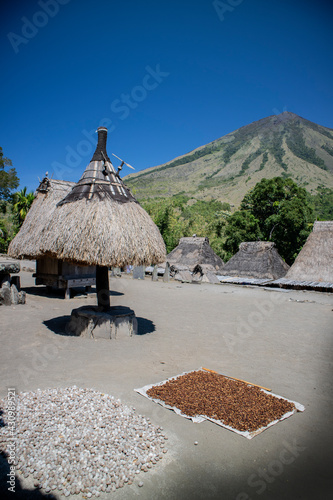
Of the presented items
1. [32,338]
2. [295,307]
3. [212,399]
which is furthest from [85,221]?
[295,307]

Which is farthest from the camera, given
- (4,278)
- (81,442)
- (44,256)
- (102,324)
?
(44,256)

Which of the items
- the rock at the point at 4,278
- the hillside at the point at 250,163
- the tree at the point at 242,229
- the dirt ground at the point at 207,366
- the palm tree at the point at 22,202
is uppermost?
the hillside at the point at 250,163

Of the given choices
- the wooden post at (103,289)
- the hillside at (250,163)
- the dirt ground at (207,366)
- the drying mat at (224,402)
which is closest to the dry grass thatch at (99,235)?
the wooden post at (103,289)

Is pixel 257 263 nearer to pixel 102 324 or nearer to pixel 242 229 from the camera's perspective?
pixel 242 229

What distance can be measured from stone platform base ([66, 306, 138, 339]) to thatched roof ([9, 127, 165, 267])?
45.7 inches

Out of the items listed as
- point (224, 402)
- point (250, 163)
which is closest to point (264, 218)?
point (224, 402)

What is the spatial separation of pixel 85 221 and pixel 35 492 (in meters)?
4.61

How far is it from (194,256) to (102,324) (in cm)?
1767

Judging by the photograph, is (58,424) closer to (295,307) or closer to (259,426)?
(259,426)

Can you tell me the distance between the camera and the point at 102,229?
634 centimetres

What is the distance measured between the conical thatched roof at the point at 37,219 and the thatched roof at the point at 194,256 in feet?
38.4

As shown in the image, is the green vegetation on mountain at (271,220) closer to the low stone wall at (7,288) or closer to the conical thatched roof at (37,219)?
the conical thatched roof at (37,219)

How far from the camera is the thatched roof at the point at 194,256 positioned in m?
23.7

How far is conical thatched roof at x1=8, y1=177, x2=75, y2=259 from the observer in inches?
467
